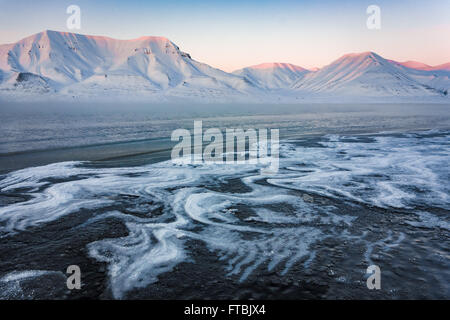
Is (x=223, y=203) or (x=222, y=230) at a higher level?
(x=223, y=203)

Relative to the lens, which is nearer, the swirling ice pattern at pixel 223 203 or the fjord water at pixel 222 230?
the fjord water at pixel 222 230

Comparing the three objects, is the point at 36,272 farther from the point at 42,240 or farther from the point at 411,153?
the point at 411,153

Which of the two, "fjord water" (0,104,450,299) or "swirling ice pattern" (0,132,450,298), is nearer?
"fjord water" (0,104,450,299)

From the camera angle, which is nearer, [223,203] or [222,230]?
[222,230]

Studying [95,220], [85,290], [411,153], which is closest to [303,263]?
[85,290]
